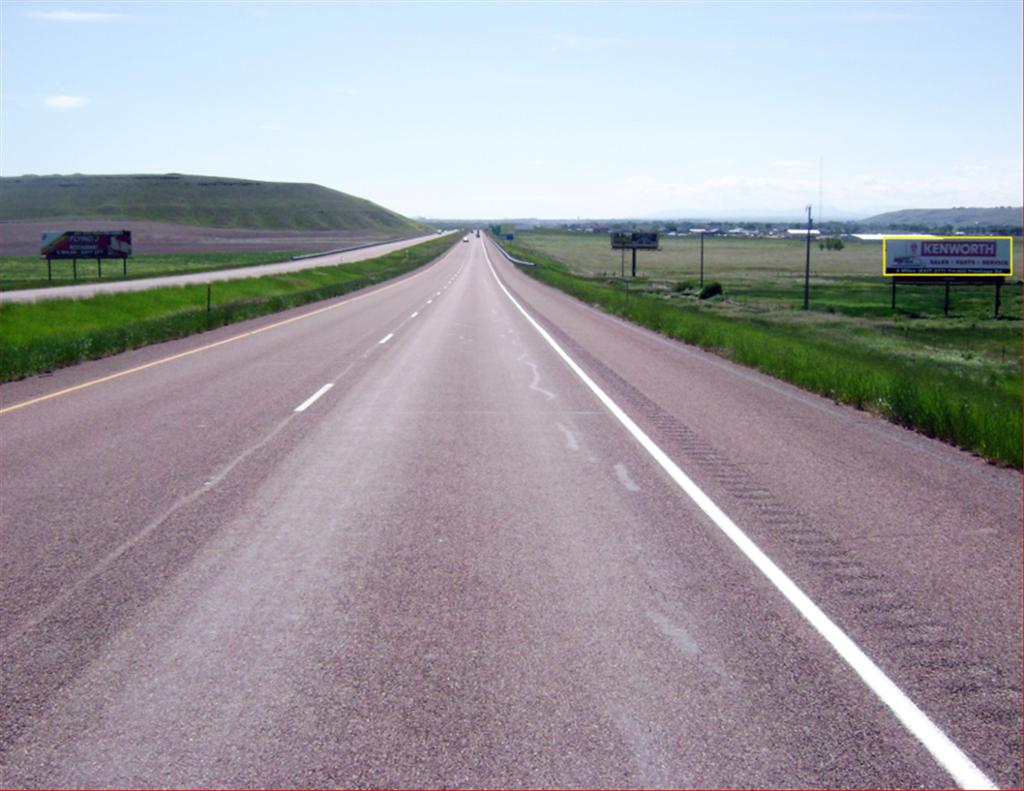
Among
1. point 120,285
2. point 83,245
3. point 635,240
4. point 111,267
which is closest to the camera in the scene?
point 120,285

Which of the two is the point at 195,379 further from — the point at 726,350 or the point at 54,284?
the point at 54,284

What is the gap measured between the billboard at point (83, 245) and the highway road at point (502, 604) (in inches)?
2253

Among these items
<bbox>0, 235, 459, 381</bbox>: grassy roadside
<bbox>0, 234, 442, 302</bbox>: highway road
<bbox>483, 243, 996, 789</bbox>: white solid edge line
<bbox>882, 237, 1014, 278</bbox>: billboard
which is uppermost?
<bbox>882, 237, 1014, 278</bbox>: billboard

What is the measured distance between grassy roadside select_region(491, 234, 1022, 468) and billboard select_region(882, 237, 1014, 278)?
725cm

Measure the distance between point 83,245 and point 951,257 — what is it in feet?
172

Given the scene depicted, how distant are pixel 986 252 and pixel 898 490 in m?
51.7

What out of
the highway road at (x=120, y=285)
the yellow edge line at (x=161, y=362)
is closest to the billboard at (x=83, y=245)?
the highway road at (x=120, y=285)

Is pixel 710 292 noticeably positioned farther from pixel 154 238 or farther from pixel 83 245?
pixel 154 238

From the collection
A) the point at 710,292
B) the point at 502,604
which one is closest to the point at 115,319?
the point at 502,604

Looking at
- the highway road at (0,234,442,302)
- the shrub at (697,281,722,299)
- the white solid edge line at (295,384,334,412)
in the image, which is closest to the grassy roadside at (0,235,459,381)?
the highway road at (0,234,442,302)

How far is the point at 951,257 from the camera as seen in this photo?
5578 centimetres

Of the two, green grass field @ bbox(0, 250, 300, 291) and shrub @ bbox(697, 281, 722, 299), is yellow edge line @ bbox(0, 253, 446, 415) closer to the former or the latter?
green grass field @ bbox(0, 250, 300, 291)

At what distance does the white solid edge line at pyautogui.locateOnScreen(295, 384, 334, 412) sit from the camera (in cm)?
1414

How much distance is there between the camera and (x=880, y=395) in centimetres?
1546
